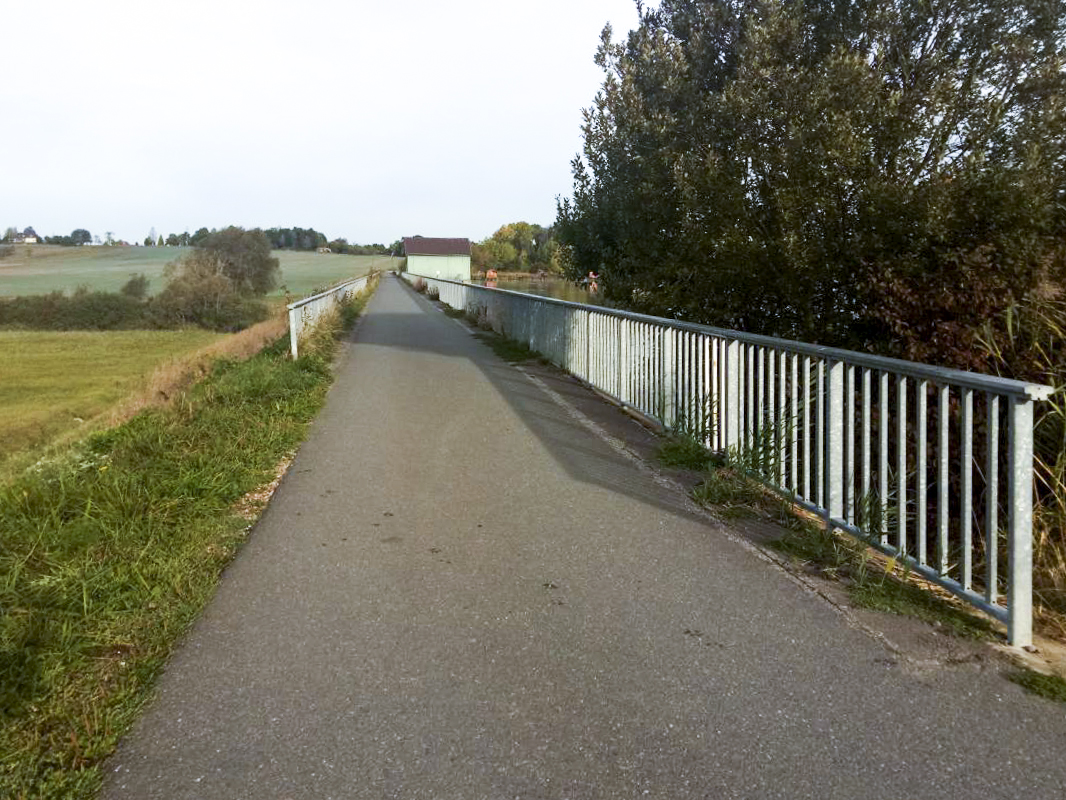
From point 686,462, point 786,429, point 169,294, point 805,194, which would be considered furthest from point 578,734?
point 169,294

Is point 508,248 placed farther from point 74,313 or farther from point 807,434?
point 807,434

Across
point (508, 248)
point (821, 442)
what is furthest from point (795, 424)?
point (508, 248)

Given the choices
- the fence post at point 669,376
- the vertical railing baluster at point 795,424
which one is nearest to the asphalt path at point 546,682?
the vertical railing baluster at point 795,424

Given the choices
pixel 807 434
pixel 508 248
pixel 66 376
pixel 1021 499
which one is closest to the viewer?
pixel 1021 499

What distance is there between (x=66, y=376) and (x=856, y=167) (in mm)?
29517

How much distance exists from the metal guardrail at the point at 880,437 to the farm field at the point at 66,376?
12379 mm

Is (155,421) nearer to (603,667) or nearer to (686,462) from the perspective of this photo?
(686,462)

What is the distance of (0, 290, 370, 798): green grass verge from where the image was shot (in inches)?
111

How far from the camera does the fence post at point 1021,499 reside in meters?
3.31

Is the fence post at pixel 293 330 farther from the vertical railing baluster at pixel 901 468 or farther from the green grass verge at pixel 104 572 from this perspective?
the vertical railing baluster at pixel 901 468

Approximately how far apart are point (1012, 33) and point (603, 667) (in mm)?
8099

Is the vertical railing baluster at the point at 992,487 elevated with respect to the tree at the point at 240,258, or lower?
lower

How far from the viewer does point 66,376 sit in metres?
29.8

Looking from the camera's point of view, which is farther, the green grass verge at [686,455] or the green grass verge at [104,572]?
the green grass verge at [686,455]
